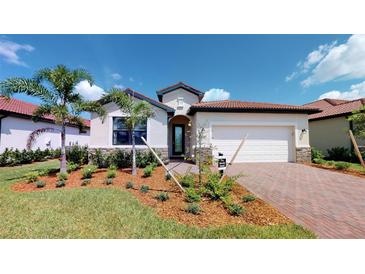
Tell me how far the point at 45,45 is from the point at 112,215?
25.4ft

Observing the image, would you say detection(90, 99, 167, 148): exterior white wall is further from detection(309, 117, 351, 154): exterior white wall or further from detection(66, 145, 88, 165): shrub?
detection(309, 117, 351, 154): exterior white wall

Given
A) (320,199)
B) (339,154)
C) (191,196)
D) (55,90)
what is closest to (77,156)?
(55,90)

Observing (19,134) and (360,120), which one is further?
(19,134)

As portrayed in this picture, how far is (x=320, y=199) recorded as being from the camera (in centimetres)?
518

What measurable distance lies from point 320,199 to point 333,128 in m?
13.2

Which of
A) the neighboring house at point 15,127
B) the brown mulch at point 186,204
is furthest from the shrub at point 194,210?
the neighboring house at point 15,127

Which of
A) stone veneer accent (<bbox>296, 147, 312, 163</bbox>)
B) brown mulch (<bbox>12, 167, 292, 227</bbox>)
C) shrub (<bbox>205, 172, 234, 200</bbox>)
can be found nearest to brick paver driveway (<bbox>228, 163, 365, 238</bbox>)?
brown mulch (<bbox>12, 167, 292, 227</bbox>)

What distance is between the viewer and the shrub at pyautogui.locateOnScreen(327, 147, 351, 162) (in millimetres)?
13002

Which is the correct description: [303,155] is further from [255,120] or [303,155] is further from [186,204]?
[186,204]

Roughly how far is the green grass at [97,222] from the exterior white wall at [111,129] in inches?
217

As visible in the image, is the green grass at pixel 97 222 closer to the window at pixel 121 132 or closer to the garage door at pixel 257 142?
the window at pixel 121 132

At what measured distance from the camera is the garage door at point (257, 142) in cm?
1208

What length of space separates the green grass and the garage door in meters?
8.32
